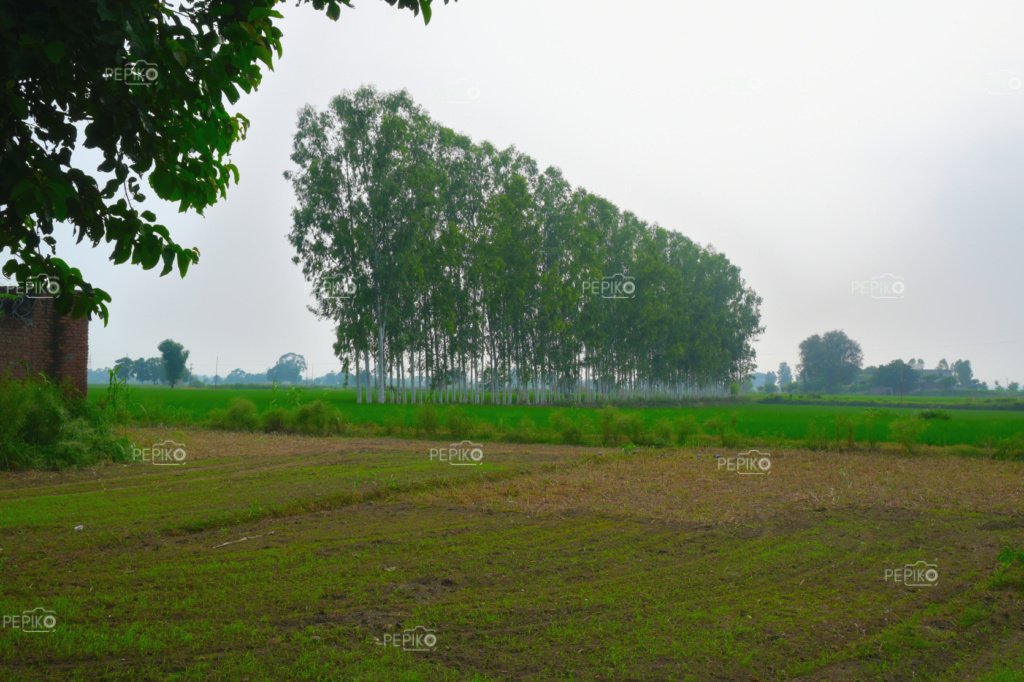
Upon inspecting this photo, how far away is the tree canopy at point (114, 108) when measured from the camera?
13.1 ft

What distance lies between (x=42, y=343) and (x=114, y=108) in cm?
1738

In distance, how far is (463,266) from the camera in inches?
2039

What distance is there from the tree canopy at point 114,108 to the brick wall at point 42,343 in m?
15.4

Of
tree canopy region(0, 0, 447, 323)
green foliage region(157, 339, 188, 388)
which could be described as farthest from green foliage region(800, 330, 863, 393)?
tree canopy region(0, 0, 447, 323)

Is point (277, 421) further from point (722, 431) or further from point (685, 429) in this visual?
point (722, 431)

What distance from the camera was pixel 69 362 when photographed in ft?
63.1

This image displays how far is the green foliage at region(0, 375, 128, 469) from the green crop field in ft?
4.60

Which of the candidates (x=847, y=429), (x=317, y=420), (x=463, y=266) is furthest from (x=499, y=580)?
(x=463, y=266)

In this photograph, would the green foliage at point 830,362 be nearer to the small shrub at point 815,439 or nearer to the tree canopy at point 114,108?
the small shrub at point 815,439

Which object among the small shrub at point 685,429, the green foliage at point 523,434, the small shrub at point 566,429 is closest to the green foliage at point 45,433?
the green foliage at point 523,434

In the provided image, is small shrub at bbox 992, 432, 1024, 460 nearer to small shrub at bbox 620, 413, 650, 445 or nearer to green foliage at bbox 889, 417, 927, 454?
green foliage at bbox 889, 417, 927, 454

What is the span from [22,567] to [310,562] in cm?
291

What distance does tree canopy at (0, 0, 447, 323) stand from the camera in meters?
4.00

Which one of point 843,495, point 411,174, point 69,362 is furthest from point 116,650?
point 411,174
